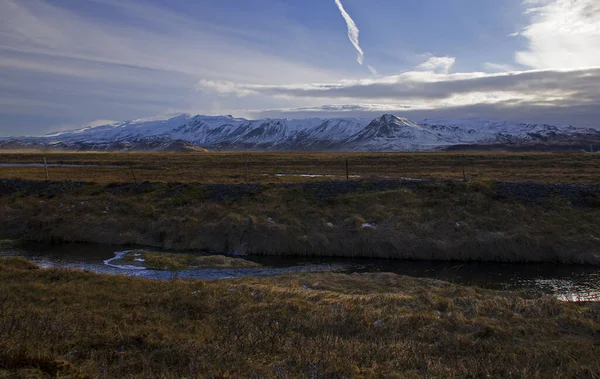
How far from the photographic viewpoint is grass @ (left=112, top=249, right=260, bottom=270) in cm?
2147

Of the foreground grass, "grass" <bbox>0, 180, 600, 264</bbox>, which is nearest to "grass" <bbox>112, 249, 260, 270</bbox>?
"grass" <bbox>0, 180, 600, 264</bbox>

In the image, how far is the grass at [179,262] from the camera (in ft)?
70.4

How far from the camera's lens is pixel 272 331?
9.62 m

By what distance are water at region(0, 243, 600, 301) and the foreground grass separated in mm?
4954

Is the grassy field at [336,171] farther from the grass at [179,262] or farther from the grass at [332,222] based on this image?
the grass at [179,262]

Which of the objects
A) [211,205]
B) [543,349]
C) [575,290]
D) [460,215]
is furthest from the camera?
[211,205]

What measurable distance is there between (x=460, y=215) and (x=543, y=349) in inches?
742

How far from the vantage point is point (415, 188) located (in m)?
31.5

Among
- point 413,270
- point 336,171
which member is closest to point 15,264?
point 413,270

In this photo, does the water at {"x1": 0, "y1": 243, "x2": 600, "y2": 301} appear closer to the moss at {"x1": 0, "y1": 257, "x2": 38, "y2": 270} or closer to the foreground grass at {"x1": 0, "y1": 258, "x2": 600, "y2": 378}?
the moss at {"x1": 0, "y1": 257, "x2": 38, "y2": 270}

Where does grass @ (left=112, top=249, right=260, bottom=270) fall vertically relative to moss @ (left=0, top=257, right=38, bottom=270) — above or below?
below

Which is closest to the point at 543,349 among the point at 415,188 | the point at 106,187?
the point at 415,188

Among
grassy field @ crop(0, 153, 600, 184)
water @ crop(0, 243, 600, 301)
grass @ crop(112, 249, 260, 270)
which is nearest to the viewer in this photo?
water @ crop(0, 243, 600, 301)

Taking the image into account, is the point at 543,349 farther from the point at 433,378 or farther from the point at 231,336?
the point at 231,336
